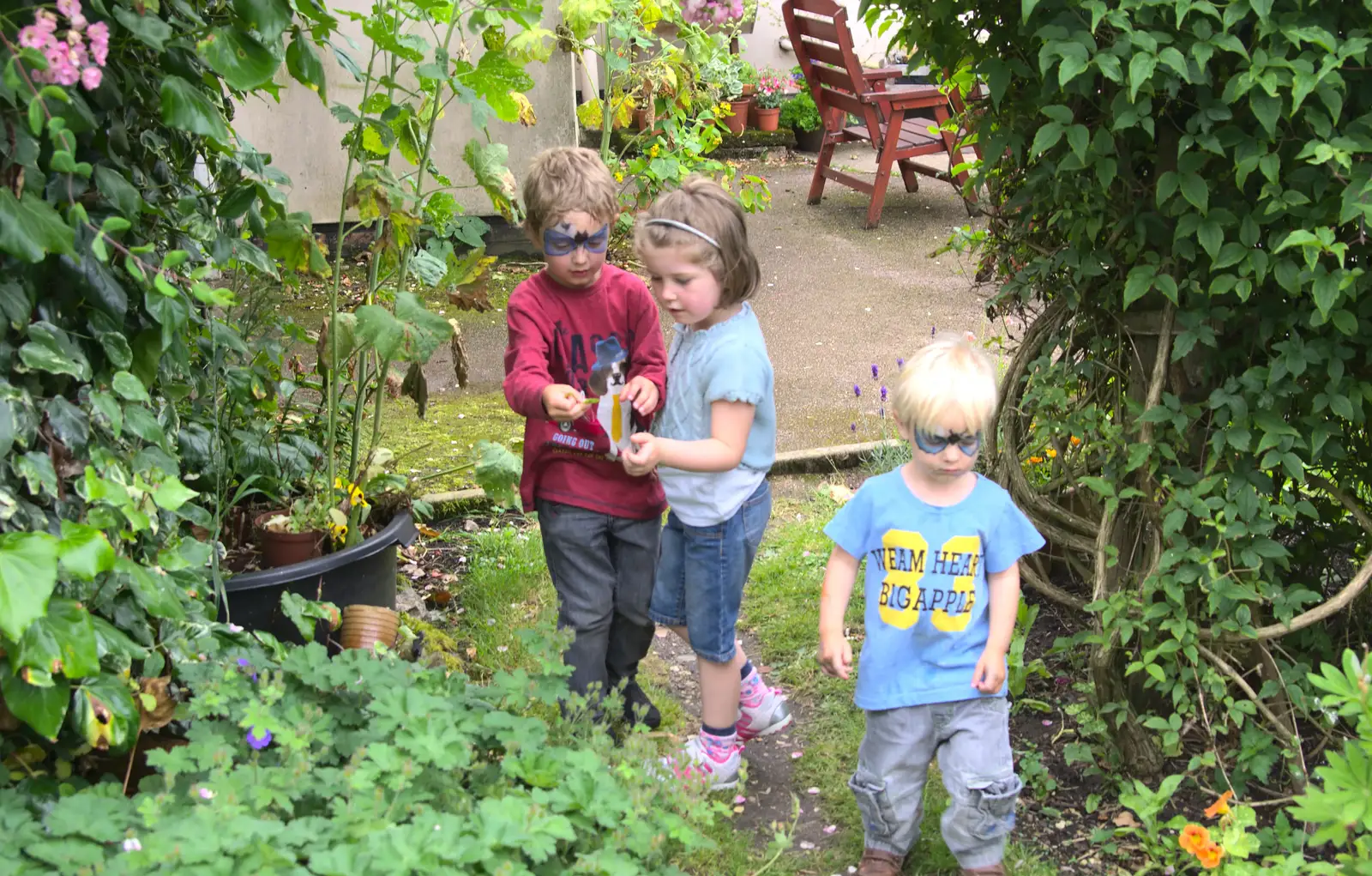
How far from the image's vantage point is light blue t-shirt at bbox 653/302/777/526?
9.30 feet

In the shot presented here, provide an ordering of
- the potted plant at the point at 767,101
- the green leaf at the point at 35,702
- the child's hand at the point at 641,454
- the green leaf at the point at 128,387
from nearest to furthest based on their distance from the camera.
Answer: the green leaf at the point at 35,702 < the green leaf at the point at 128,387 < the child's hand at the point at 641,454 < the potted plant at the point at 767,101

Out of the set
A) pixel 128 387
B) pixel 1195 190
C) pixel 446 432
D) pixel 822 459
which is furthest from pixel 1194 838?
pixel 446 432

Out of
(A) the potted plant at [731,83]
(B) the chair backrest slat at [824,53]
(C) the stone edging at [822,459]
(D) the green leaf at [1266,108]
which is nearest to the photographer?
(D) the green leaf at [1266,108]

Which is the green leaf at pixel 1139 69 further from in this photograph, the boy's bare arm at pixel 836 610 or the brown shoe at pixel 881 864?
the brown shoe at pixel 881 864

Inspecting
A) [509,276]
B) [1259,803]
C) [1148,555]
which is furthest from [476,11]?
[509,276]

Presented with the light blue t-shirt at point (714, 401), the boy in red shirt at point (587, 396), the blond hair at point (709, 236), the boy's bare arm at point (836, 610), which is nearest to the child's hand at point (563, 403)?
the boy in red shirt at point (587, 396)

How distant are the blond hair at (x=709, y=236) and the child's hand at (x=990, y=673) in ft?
3.17

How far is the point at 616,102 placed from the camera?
612 centimetres

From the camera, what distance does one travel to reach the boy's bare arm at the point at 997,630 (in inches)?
101

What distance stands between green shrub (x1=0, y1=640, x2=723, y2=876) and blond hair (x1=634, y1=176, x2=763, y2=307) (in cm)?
91

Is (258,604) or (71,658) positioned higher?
(71,658)

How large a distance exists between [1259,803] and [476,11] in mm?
2579

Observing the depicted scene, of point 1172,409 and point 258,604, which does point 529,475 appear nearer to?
point 258,604

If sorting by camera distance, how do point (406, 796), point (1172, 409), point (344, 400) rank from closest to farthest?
1. point (406, 796)
2. point (1172, 409)
3. point (344, 400)
